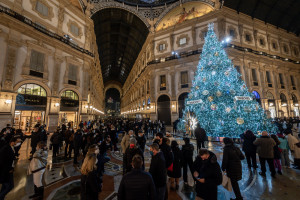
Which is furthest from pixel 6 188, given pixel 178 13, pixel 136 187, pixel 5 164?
pixel 178 13

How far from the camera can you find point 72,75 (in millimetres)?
16469

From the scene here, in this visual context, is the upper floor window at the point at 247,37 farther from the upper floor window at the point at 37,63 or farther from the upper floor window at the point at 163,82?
the upper floor window at the point at 37,63

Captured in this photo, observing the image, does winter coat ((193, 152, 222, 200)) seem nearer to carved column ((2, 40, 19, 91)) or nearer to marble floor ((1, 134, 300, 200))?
marble floor ((1, 134, 300, 200))

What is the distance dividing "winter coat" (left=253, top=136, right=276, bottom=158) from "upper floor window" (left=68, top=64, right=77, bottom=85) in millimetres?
18797

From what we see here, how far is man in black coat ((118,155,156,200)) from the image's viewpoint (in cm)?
175

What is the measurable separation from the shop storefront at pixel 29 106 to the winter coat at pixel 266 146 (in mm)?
17411

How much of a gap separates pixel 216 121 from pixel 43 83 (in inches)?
690

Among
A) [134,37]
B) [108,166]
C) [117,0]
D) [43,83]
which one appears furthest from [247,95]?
[134,37]

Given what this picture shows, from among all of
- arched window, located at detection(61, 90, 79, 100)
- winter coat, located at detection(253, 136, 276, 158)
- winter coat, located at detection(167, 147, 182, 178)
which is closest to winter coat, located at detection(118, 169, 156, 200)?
winter coat, located at detection(167, 147, 182, 178)

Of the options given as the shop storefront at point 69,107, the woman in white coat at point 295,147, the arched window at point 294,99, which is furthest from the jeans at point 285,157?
the arched window at point 294,99

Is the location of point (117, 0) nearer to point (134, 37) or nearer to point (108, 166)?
point (134, 37)

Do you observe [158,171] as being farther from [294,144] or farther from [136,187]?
[294,144]

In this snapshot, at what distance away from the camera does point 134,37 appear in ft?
98.6

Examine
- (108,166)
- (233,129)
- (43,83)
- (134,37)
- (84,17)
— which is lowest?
(108,166)
